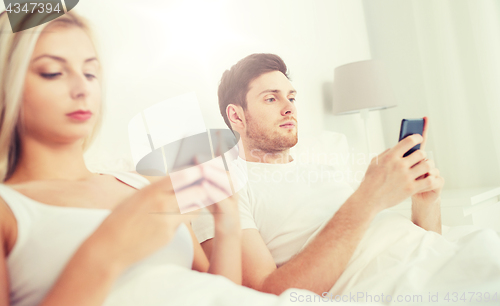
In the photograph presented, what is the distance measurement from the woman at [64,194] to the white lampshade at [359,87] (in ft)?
3.60

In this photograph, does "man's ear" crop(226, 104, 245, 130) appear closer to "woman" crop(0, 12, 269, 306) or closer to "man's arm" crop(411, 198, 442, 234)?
"woman" crop(0, 12, 269, 306)

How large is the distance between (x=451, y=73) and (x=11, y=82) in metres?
1.88

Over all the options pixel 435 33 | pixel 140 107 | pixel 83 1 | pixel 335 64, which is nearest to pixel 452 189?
pixel 435 33

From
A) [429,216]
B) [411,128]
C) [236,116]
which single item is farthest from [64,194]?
[429,216]

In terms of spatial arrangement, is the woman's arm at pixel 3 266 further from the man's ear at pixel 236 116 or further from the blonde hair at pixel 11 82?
the man's ear at pixel 236 116

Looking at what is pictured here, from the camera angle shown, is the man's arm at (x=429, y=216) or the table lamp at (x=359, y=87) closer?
the man's arm at (x=429, y=216)

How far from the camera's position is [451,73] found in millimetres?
1716

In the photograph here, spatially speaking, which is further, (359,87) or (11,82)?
(359,87)

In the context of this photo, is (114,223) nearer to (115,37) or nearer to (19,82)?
(19,82)

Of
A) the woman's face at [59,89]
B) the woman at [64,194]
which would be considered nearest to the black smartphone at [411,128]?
the woman at [64,194]

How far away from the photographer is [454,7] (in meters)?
1.70

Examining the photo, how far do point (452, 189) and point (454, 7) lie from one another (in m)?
0.94

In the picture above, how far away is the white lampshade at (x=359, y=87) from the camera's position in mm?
1462

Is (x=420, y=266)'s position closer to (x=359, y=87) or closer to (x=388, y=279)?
(x=388, y=279)
